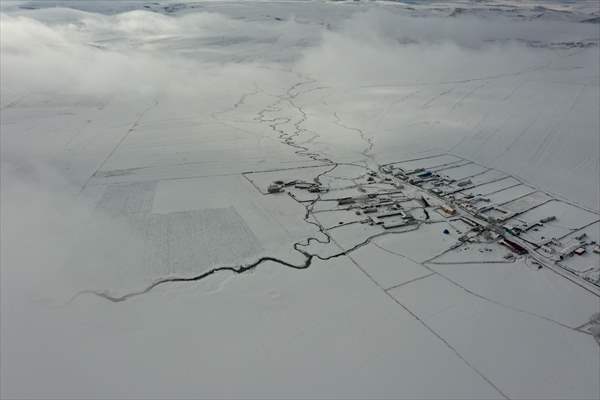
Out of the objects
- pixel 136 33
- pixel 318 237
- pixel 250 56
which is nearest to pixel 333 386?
pixel 318 237

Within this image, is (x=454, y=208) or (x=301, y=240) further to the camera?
(x=454, y=208)

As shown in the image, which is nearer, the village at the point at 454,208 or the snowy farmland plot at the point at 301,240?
the snowy farmland plot at the point at 301,240

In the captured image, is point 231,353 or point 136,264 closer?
point 231,353

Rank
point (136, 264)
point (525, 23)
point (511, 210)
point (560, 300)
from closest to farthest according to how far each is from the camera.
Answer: point (560, 300) < point (136, 264) < point (511, 210) < point (525, 23)

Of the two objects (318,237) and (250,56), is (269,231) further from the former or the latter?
(250,56)

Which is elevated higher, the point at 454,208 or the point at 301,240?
the point at 454,208

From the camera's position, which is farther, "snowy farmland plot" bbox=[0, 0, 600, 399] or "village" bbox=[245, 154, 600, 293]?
Answer: "village" bbox=[245, 154, 600, 293]

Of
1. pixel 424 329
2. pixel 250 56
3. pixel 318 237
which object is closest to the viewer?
pixel 424 329

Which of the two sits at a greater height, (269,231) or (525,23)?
(525,23)
